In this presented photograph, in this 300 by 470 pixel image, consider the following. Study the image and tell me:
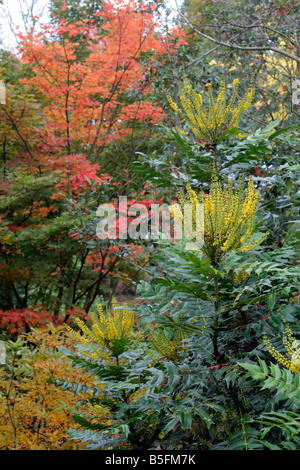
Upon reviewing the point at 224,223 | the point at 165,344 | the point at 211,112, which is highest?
the point at 211,112

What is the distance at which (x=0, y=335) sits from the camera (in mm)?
5254

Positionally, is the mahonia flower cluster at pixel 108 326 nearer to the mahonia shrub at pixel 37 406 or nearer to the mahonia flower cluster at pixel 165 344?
the mahonia flower cluster at pixel 165 344

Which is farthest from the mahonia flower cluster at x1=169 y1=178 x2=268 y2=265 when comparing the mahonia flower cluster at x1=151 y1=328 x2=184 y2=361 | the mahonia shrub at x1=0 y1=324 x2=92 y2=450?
the mahonia shrub at x1=0 y1=324 x2=92 y2=450

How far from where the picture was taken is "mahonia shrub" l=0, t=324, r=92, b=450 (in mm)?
2846

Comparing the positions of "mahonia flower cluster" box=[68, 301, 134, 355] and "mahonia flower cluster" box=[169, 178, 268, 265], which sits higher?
"mahonia flower cluster" box=[169, 178, 268, 265]

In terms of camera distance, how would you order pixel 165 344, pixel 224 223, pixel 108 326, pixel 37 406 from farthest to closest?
1. pixel 37 406
2. pixel 108 326
3. pixel 165 344
4. pixel 224 223

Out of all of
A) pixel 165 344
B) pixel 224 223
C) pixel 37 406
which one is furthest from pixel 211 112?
pixel 37 406

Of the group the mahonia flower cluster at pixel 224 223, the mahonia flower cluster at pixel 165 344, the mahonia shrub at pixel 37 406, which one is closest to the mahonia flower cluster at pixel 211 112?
the mahonia flower cluster at pixel 224 223

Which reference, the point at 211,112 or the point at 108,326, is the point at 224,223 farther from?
the point at 108,326

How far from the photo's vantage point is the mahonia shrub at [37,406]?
9.34 ft

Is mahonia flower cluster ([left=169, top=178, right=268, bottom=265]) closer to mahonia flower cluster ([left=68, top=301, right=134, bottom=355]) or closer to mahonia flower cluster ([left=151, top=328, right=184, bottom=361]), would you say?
mahonia flower cluster ([left=151, top=328, right=184, bottom=361])

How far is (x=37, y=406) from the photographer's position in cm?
289

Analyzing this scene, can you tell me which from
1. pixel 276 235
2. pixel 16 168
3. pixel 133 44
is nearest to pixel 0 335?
pixel 16 168

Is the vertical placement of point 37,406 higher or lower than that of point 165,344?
lower
